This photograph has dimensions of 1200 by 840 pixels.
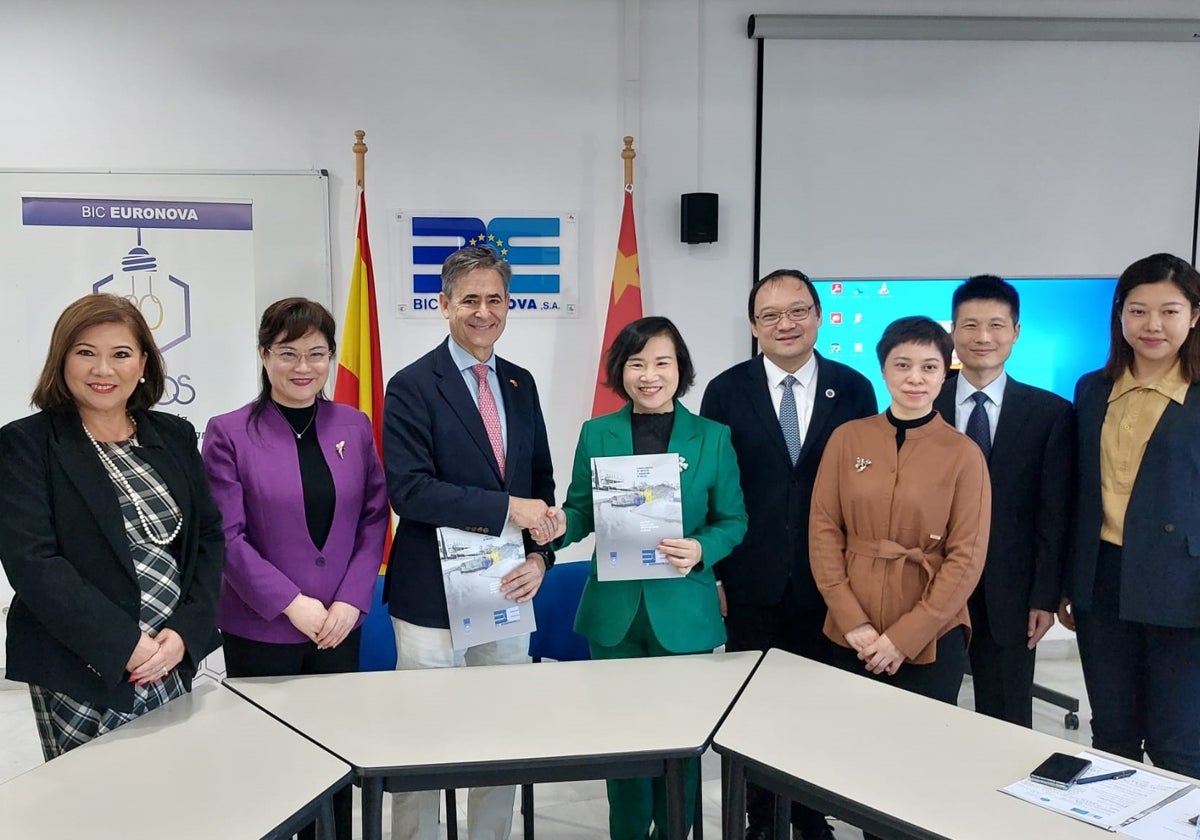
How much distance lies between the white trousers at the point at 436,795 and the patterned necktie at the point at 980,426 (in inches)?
59.7

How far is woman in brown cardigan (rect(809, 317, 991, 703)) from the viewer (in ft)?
7.19

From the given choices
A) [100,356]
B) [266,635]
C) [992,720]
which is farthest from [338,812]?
[992,720]

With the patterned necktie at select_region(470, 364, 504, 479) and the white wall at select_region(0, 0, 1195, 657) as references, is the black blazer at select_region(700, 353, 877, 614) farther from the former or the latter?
the white wall at select_region(0, 0, 1195, 657)

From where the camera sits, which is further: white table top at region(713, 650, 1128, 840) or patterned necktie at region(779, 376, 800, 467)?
patterned necktie at region(779, 376, 800, 467)

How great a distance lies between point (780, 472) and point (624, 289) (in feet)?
5.91

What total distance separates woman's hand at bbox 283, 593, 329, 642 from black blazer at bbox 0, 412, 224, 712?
0.87 feet

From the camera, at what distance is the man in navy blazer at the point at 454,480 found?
219cm

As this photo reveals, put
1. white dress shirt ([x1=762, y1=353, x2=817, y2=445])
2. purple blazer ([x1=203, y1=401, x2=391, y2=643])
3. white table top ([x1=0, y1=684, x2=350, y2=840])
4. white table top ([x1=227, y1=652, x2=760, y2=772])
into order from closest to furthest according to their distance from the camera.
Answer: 1. white table top ([x1=0, y1=684, x2=350, y2=840])
2. white table top ([x1=227, y1=652, x2=760, y2=772])
3. purple blazer ([x1=203, y1=401, x2=391, y2=643])
4. white dress shirt ([x1=762, y1=353, x2=817, y2=445])

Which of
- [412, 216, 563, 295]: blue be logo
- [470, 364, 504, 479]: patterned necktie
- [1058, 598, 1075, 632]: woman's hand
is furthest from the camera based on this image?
[412, 216, 563, 295]: blue be logo

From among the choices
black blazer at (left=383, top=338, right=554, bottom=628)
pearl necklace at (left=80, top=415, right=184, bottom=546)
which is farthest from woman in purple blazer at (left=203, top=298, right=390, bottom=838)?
pearl necklace at (left=80, top=415, right=184, bottom=546)

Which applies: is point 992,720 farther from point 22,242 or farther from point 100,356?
point 22,242

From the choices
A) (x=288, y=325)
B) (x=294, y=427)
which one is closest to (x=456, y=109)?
(x=288, y=325)

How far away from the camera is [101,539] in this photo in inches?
71.9

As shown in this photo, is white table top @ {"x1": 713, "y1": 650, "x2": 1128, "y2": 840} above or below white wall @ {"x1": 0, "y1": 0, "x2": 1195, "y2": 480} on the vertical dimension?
below
